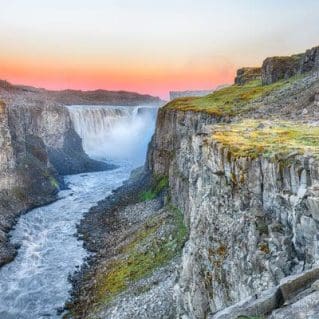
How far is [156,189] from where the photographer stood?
7056 cm

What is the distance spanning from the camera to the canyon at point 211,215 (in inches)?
632

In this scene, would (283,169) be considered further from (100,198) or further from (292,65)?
(100,198)

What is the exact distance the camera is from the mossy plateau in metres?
19.3

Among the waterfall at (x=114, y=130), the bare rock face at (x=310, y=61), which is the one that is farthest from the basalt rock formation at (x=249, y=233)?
the waterfall at (x=114, y=130)

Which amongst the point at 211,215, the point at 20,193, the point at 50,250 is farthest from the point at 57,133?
the point at 211,215

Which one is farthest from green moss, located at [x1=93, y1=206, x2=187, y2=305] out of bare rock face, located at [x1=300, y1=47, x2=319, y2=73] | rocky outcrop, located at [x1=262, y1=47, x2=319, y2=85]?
rocky outcrop, located at [x1=262, y1=47, x2=319, y2=85]

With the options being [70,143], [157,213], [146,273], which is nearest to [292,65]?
[157,213]

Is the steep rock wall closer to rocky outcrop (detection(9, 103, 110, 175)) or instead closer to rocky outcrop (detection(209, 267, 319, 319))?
rocky outcrop (detection(209, 267, 319, 319))

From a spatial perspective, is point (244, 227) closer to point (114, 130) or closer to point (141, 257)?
point (141, 257)

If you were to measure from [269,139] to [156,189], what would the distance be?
4853 cm

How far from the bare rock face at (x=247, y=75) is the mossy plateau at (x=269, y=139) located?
69221mm

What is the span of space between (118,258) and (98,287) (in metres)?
5.59

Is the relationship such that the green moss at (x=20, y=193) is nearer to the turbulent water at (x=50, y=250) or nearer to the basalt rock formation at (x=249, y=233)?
the turbulent water at (x=50, y=250)

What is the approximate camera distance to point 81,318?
37031mm
